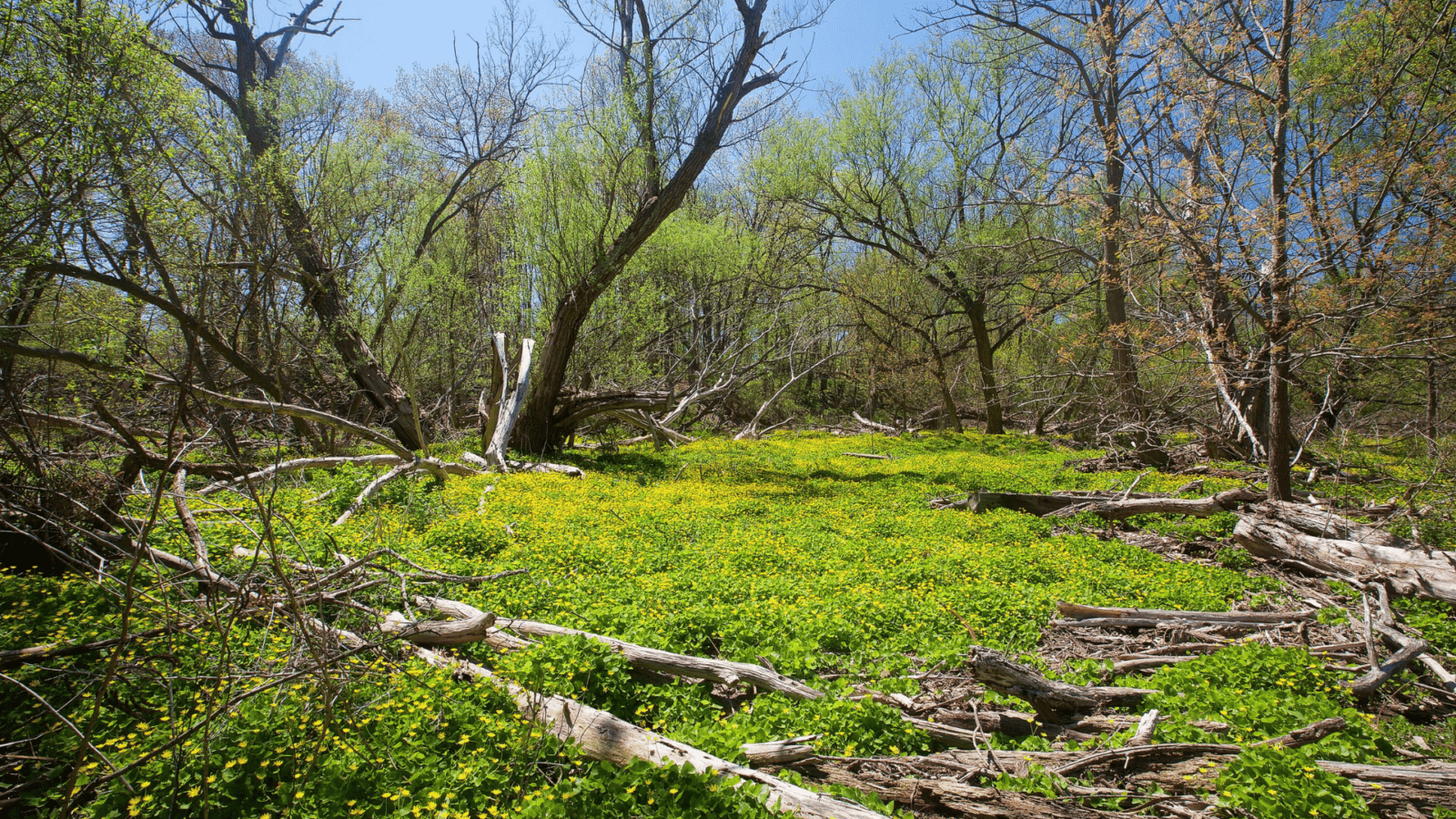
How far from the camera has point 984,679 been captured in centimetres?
410

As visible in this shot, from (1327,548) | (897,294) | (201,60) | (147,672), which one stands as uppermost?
(201,60)

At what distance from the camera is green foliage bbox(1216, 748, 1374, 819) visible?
8.20ft

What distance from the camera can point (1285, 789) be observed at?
2.57 meters

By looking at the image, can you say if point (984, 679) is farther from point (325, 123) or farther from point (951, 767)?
point (325, 123)

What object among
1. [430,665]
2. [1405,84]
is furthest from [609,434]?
[1405,84]

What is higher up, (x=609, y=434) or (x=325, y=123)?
(x=325, y=123)

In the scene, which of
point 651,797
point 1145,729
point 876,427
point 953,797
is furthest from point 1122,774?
point 876,427

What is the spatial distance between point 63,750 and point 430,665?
162 cm

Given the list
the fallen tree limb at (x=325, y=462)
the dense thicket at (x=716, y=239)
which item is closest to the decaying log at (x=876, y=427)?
Result: the dense thicket at (x=716, y=239)

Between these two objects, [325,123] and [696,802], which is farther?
[325,123]

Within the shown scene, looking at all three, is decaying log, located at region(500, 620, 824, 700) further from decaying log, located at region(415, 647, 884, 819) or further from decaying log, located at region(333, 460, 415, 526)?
decaying log, located at region(333, 460, 415, 526)

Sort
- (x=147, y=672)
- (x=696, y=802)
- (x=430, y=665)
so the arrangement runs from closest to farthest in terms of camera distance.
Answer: (x=696, y=802)
(x=147, y=672)
(x=430, y=665)

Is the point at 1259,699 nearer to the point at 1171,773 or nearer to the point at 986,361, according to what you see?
the point at 1171,773

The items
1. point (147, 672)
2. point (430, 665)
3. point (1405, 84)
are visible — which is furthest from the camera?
point (1405, 84)
